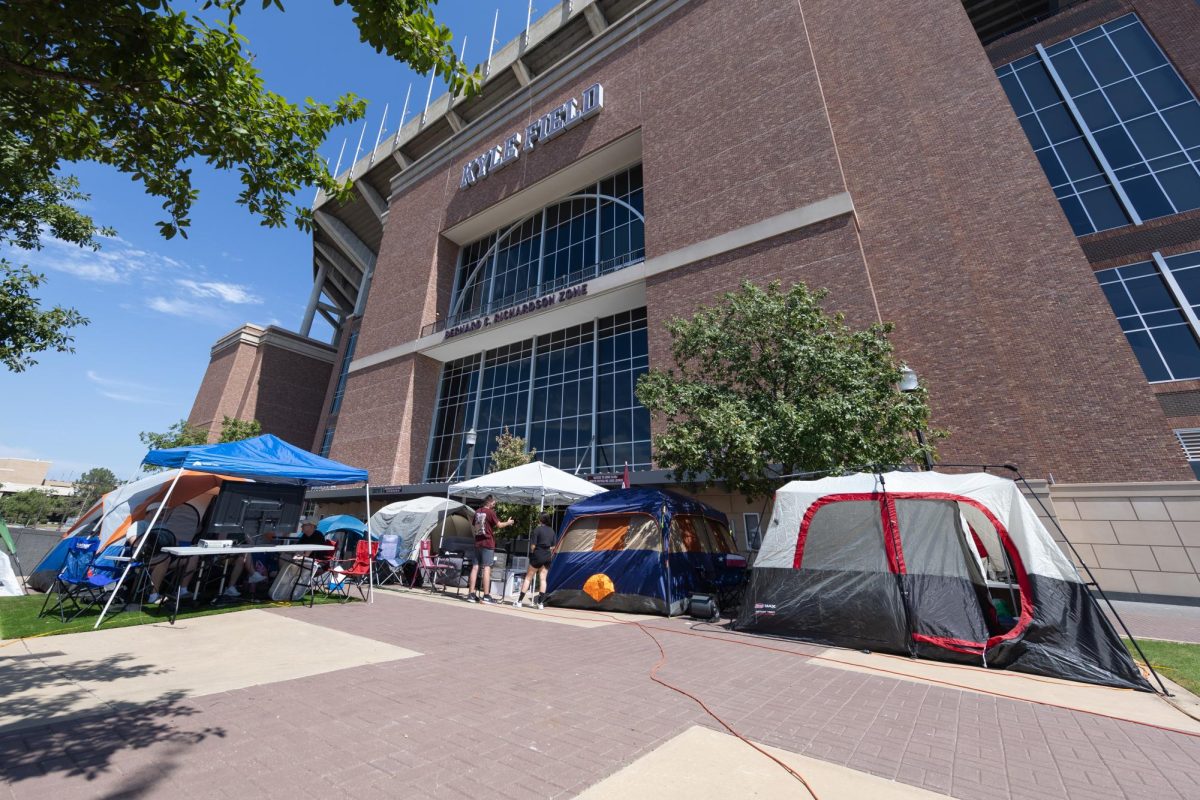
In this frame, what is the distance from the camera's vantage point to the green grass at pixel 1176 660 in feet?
16.3

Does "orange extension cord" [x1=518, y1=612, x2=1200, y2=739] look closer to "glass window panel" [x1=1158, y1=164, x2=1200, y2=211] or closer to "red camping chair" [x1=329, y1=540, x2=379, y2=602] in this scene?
"red camping chair" [x1=329, y1=540, x2=379, y2=602]

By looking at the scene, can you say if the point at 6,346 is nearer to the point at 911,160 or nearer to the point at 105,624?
the point at 105,624

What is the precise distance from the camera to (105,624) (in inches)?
249

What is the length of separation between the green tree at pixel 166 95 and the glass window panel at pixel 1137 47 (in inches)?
1171

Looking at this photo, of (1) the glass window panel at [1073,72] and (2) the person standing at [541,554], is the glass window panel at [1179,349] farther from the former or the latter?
(2) the person standing at [541,554]

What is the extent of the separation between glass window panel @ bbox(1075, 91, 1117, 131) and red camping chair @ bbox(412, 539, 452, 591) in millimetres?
29404

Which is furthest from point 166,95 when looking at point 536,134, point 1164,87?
point 1164,87

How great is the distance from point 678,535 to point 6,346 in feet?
50.5

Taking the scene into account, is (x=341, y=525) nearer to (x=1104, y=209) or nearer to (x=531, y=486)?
(x=531, y=486)

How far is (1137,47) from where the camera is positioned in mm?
19875

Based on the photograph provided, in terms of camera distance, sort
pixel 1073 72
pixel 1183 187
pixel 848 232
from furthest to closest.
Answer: pixel 1073 72 < pixel 1183 187 < pixel 848 232

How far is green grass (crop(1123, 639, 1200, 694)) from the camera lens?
16.3 feet

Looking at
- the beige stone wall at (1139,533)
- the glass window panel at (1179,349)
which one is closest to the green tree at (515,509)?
the beige stone wall at (1139,533)

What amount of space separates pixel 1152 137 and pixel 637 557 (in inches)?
1026
